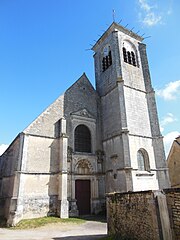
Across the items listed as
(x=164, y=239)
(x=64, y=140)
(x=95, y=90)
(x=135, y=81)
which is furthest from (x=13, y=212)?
(x=135, y=81)

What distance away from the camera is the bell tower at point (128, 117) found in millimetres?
13875

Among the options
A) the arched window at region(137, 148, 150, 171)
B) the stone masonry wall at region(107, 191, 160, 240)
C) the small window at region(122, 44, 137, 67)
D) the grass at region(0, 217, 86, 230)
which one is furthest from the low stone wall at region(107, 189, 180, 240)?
the small window at region(122, 44, 137, 67)

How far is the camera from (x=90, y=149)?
16000 millimetres

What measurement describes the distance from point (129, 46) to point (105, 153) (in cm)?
1160

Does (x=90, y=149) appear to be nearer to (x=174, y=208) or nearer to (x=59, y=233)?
(x=59, y=233)

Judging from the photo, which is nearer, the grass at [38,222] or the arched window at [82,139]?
the grass at [38,222]

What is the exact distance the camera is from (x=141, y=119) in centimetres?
1612

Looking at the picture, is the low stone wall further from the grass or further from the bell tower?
the bell tower

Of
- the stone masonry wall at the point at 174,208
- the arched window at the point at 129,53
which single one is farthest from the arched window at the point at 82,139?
the stone masonry wall at the point at 174,208

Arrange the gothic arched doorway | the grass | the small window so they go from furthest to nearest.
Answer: the small window < the gothic arched doorway < the grass

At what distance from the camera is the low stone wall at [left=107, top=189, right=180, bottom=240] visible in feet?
15.8

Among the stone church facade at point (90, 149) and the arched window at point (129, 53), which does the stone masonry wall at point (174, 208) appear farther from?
the arched window at point (129, 53)

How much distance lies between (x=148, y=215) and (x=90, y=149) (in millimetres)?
10824

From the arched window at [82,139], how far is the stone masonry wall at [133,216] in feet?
27.2
